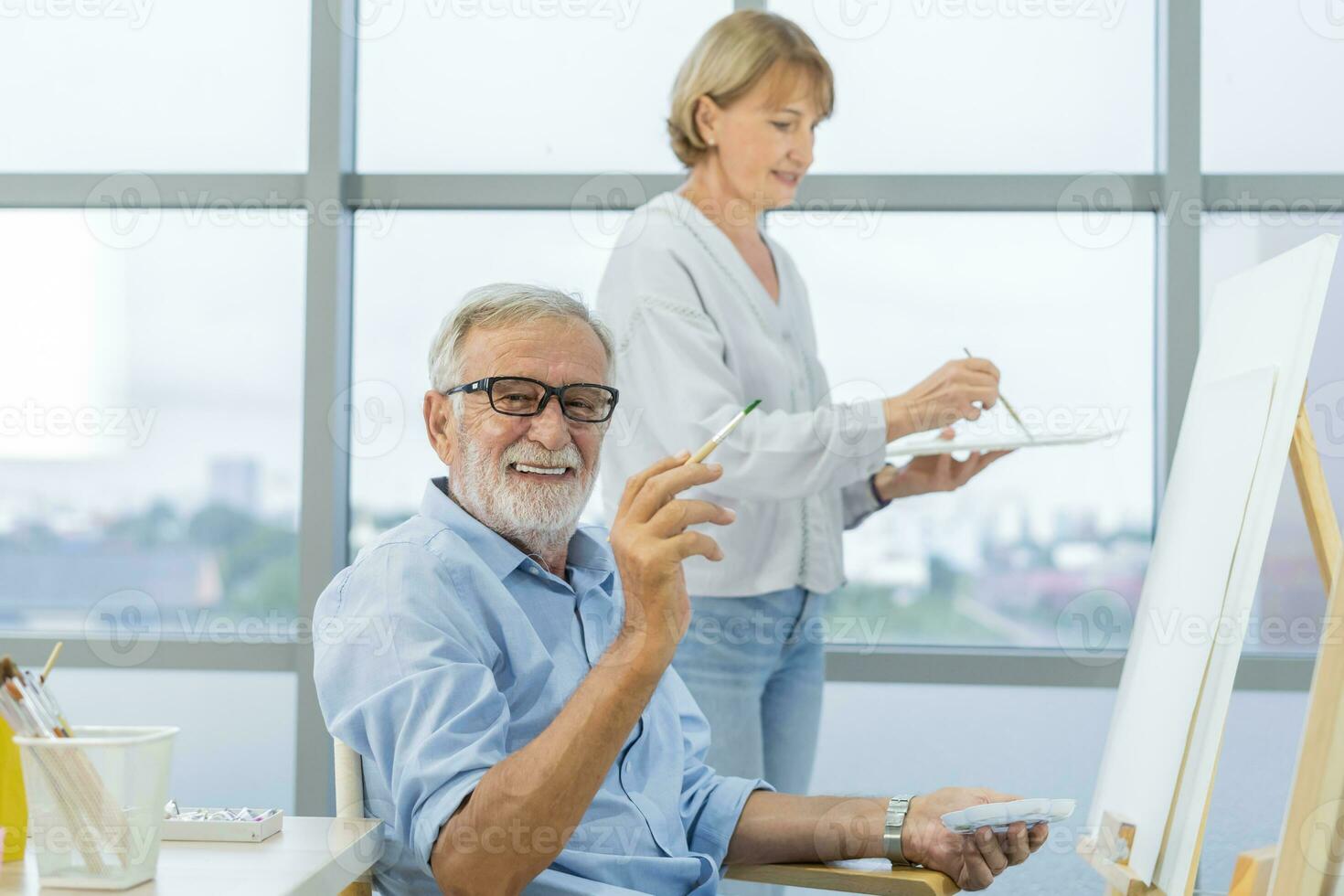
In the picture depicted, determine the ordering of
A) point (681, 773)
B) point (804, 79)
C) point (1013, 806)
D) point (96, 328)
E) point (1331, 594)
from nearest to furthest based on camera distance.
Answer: point (1331, 594)
point (1013, 806)
point (681, 773)
point (804, 79)
point (96, 328)

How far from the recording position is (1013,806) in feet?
4.41

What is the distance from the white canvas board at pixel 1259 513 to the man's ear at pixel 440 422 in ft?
3.00

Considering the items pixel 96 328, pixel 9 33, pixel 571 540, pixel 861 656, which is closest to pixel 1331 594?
pixel 571 540

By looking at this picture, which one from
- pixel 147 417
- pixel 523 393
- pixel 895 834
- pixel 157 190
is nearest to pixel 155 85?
pixel 157 190

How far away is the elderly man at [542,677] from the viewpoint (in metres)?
1.15

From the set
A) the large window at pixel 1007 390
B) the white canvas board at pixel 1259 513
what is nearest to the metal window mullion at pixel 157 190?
the large window at pixel 1007 390

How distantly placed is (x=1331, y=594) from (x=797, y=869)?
68 centimetres

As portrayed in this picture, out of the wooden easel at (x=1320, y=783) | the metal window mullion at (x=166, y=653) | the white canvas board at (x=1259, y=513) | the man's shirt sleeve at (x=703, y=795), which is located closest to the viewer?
the wooden easel at (x=1320, y=783)

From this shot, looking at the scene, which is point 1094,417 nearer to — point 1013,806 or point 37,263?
point 1013,806

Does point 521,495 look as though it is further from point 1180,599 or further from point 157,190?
point 157,190

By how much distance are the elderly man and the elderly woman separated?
337 millimetres

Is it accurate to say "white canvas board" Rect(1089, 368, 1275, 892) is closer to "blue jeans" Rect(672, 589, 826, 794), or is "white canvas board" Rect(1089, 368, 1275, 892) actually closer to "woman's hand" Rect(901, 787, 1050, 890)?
"woman's hand" Rect(901, 787, 1050, 890)

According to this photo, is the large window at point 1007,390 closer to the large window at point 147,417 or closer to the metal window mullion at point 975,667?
the metal window mullion at point 975,667

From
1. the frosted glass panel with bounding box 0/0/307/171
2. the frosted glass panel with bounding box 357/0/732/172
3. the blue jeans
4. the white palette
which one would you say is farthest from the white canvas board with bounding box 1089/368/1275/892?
the frosted glass panel with bounding box 0/0/307/171
